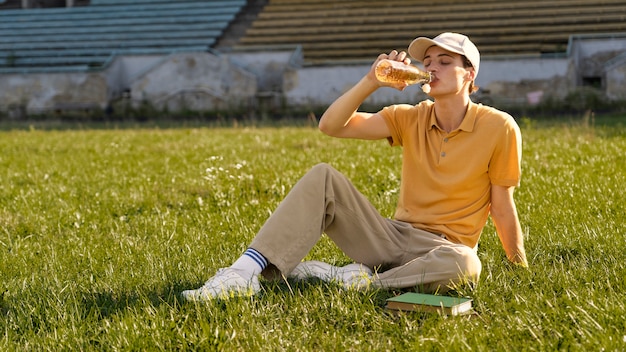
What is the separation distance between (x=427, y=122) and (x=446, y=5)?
24.0 metres

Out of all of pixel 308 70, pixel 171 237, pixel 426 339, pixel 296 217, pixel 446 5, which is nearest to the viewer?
pixel 426 339

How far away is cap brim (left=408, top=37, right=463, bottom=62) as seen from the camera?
4.30 m

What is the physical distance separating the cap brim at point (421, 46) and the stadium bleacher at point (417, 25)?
20422mm

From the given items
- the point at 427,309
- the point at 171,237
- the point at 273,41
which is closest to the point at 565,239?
the point at 427,309

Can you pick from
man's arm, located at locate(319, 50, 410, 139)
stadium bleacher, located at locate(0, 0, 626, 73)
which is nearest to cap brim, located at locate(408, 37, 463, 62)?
man's arm, located at locate(319, 50, 410, 139)

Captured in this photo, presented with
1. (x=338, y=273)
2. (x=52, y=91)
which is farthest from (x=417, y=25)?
(x=338, y=273)

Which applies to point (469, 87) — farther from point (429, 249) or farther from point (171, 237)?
point (171, 237)

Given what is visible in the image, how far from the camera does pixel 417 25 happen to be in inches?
1048

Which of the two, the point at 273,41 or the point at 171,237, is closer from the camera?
the point at 171,237

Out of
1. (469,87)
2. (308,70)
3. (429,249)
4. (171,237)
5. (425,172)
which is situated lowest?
(308,70)

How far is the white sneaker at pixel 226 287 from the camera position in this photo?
159 inches

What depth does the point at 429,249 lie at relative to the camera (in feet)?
→ 14.7

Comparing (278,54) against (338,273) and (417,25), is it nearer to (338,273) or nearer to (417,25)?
(417,25)

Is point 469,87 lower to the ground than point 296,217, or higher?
higher
